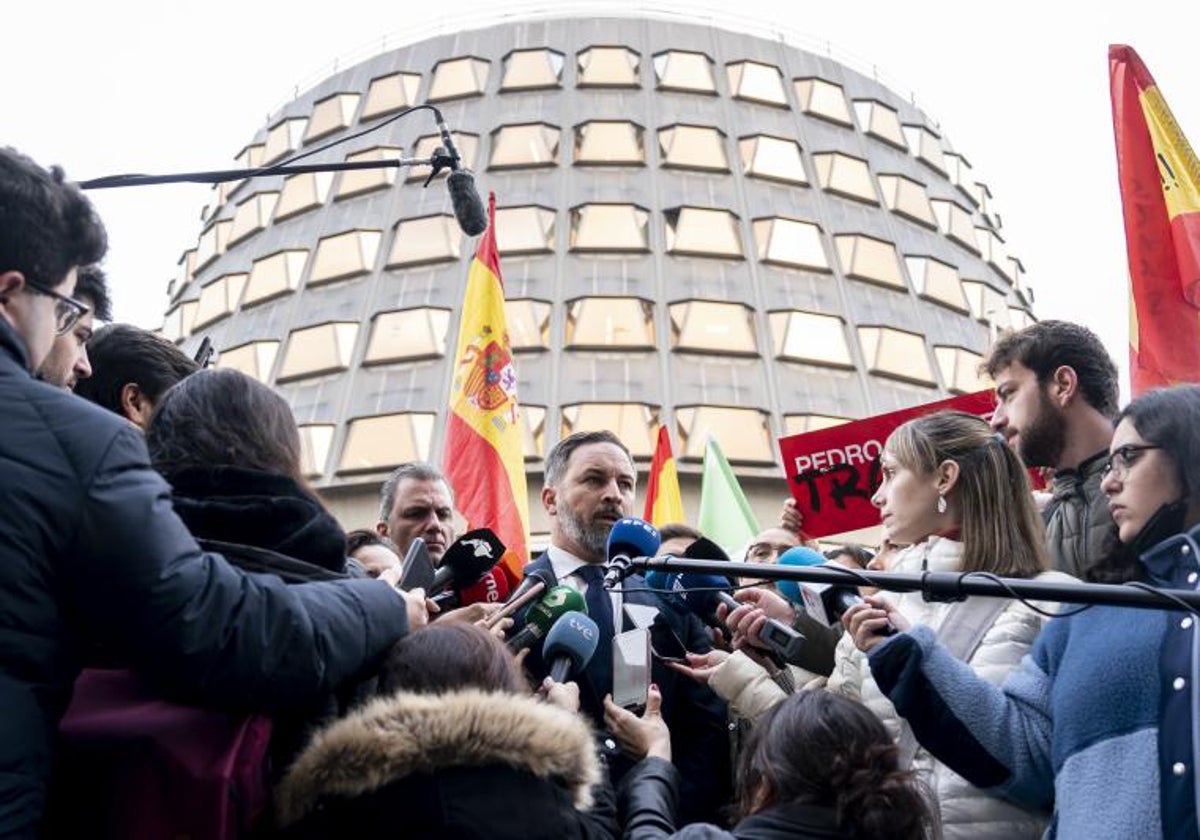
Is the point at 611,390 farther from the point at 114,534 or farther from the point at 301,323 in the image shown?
the point at 114,534

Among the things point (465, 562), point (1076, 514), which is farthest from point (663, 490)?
point (465, 562)

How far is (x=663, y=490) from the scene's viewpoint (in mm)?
12445

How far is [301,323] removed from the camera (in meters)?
32.7

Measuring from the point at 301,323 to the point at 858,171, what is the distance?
14727 millimetres

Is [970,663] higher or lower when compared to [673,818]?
higher

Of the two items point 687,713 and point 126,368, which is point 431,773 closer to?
point 687,713

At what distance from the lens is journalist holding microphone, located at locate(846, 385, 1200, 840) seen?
3.20 metres

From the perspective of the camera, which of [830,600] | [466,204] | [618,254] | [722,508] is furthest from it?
[618,254]

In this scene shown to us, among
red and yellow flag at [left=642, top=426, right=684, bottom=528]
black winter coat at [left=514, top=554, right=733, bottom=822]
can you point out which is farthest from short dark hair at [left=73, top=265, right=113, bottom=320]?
red and yellow flag at [left=642, top=426, right=684, bottom=528]

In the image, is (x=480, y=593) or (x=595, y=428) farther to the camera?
(x=595, y=428)

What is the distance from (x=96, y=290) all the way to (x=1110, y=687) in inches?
118

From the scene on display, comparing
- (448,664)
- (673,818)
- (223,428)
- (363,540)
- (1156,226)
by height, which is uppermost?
(1156,226)

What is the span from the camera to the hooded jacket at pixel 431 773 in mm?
2912

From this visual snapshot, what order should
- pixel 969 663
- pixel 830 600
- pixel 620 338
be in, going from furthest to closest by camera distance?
pixel 620 338 < pixel 969 663 < pixel 830 600
